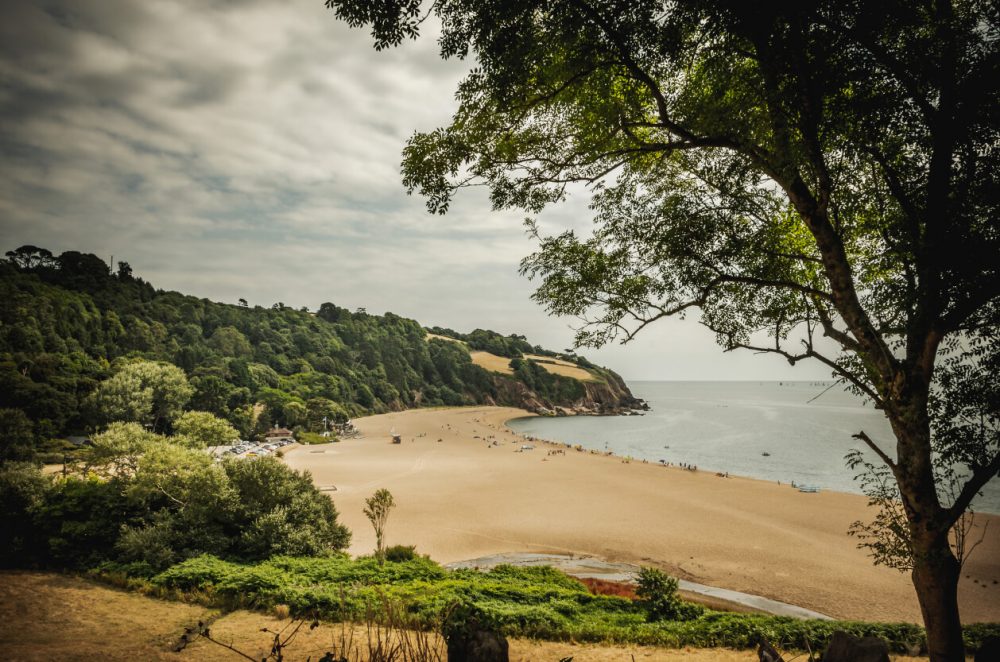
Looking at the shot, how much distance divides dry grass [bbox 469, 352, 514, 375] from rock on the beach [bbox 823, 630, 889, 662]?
12388cm

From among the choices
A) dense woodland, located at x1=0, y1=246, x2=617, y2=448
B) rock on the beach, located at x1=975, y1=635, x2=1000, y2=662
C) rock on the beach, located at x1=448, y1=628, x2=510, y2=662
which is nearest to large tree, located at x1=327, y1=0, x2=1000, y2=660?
rock on the beach, located at x1=975, y1=635, x2=1000, y2=662

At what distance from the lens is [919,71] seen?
15.7 ft

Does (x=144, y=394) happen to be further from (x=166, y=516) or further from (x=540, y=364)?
(x=540, y=364)

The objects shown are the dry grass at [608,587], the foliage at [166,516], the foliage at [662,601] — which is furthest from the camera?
the dry grass at [608,587]

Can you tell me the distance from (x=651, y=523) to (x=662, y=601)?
48.4 ft

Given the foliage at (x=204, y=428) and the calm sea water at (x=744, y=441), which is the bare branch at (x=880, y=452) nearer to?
the calm sea water at (x=744, y=441)

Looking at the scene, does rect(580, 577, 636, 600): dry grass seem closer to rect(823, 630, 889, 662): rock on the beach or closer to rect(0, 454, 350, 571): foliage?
rect(0, 454, 350, 571): foliage

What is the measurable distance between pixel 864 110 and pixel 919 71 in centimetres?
59

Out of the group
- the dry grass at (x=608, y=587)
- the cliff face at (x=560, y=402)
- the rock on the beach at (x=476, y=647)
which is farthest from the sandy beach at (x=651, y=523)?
the cliff face at (x=560, y=402)

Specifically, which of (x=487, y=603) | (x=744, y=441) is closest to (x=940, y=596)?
(x=487, y=603)

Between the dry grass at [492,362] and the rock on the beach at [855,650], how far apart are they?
123884 millimetres

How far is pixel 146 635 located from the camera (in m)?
8.25

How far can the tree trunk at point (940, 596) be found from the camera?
15.8 ft

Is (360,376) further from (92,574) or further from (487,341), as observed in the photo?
(92,574)
